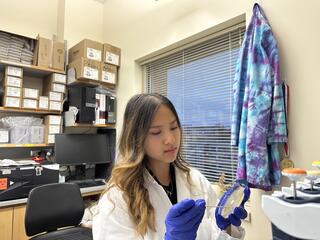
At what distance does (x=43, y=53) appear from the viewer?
2.67 m

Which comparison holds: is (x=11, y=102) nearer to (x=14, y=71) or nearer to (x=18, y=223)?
(x=14, y=71)

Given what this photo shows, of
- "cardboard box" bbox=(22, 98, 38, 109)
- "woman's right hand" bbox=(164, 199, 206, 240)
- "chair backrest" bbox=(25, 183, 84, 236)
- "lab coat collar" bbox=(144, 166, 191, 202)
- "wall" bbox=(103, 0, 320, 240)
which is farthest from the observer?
"cardboard box" bbox=(22, 98, 38, 109)

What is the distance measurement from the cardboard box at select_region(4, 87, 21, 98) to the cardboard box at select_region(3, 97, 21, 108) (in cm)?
4

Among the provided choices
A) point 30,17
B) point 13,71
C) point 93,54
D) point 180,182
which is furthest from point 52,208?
point 30,17

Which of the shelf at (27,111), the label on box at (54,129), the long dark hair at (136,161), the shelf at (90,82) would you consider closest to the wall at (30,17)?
the shelf at (90,82)

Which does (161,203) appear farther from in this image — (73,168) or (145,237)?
(73,168)

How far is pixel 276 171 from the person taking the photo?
4.63 ft

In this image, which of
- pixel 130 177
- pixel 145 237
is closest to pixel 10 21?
pixel 130 177

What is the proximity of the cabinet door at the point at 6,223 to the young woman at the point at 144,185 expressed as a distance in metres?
1.51

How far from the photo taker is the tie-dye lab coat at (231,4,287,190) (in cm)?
139

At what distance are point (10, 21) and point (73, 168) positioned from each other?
1844 millimetres

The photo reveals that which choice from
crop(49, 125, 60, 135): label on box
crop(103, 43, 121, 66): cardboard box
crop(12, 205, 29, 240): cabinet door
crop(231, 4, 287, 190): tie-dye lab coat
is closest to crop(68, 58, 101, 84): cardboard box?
crop(103, 43, 121, 66): cardboard box

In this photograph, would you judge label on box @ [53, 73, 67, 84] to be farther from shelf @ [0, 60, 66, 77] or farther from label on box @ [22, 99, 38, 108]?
label on box @ [22, 99, 38, 108]

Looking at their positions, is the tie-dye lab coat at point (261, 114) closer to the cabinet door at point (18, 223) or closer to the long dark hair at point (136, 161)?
the long dark hair at point (136, 161)
